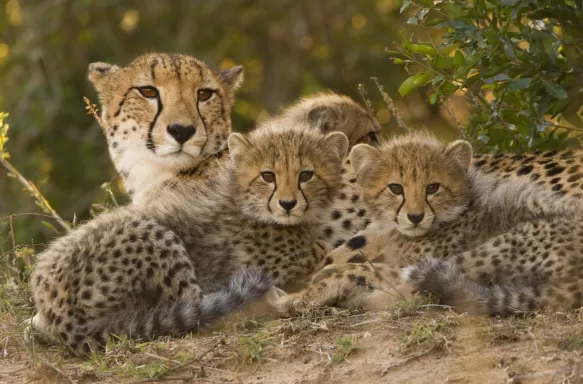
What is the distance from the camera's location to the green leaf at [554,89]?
15.5 ft

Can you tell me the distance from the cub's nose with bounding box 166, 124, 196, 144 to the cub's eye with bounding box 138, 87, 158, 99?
22cm

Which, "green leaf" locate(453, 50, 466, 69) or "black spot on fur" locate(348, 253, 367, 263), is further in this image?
"black spot on fur" locate(348, 253, 367, 263)

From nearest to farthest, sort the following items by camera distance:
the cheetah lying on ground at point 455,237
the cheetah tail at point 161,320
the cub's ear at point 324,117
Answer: the cheetah lying on ground at point 455,237
the cheetah tail at point 161,320
the cub's ear at point 324,117

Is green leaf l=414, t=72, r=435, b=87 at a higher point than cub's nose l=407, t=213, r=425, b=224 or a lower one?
higher

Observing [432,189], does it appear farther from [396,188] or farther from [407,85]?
[407,85]

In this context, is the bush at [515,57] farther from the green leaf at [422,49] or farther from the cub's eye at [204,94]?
the cub's eye at [204,94]

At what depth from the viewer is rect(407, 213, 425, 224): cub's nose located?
15.5ft

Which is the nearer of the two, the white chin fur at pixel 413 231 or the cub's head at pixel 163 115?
the white chin fur at pixel 413 231

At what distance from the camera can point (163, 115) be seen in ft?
18.4

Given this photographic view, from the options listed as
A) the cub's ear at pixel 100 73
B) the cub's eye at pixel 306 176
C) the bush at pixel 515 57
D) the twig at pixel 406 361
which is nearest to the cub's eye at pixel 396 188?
the cub's eye at pixel 306 176

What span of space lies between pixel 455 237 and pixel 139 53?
5356 millimetres

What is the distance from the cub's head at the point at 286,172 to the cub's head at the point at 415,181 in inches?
6.9

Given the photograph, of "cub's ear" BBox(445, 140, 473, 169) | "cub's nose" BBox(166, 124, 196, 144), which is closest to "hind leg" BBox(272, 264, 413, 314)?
"cub's ear" BBox(445, 140, 473, 169)

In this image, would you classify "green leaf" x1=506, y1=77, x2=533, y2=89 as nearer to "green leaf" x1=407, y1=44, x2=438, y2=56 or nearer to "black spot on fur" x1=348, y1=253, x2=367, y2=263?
"green leaf" x1=407, y1=44, x2=438, y2=56
